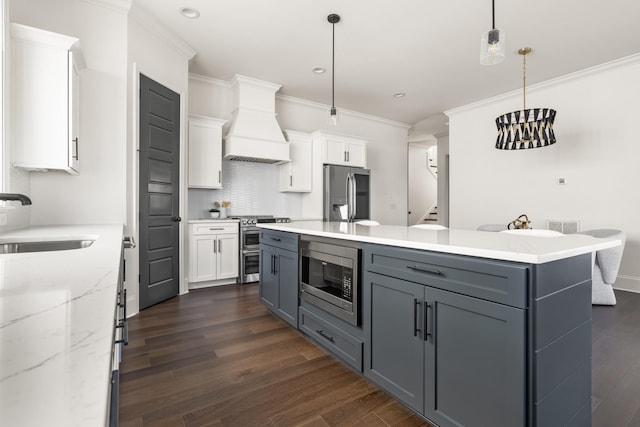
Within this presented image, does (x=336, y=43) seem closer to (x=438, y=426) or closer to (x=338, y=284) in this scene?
(x=338, y=284)

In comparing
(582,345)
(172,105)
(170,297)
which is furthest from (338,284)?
(172,105)

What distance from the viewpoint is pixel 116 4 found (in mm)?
2961

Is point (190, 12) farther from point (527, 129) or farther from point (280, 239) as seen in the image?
point (527, 129)

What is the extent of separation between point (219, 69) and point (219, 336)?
3.52 meters

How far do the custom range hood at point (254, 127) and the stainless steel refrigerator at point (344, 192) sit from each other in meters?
0.82

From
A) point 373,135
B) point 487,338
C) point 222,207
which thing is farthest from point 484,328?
point 373,135

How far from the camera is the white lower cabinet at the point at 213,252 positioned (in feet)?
13.4

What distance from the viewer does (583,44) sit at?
372 centimetres

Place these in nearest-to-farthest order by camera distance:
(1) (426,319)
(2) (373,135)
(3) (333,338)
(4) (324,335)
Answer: (1) (426,319) → (3) (333,338) → (4) (324,335) → (2) (373,135)

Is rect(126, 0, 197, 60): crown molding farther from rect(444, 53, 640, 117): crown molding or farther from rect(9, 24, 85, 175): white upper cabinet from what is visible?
rect(444, 53, 640, 117): crown molding

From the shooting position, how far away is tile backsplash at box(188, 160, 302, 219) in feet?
15.4

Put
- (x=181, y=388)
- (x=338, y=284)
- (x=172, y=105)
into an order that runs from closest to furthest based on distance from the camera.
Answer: (x=181, y=388) → (x=338, y=284) → (x=172, y=105)

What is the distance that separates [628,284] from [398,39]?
4222mm

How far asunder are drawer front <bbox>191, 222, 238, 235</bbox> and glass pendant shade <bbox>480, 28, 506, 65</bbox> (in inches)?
134
